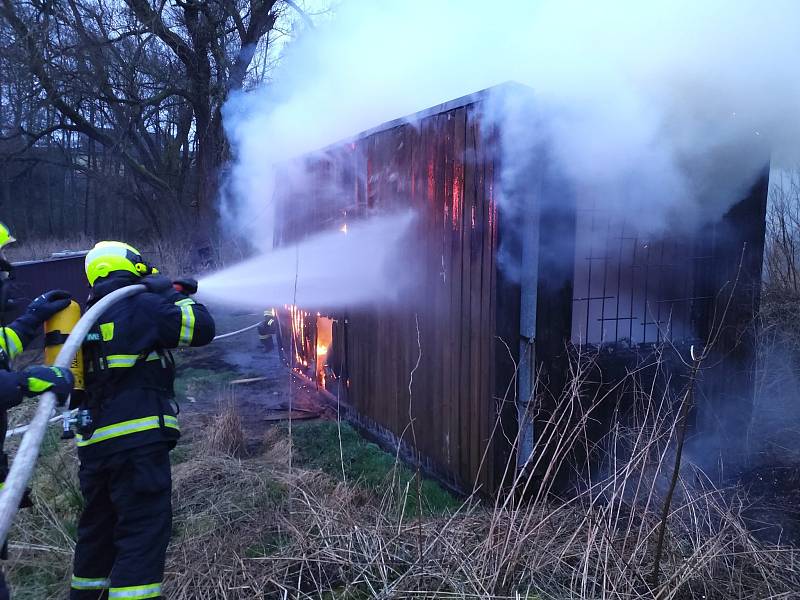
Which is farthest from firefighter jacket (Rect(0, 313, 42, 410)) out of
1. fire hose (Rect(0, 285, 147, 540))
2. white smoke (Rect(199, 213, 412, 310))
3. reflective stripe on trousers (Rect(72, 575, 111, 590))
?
white smoke (Rect(199, 213, 412, 310))

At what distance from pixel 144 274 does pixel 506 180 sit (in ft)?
8.24

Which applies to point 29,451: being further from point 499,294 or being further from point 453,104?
point 453,104

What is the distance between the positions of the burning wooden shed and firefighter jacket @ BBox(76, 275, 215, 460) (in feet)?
4.66

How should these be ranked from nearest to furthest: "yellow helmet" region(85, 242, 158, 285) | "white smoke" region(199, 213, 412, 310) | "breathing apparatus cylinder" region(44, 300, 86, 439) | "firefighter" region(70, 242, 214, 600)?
"firefighter" region(70, 242, 214, 600) → "breathing apparatus cylinder" region(44, 300, 86, 439) → "yellow helmet" region(85, 242, 158, 285) → "white smoke" region(199, 213, 412, 310)

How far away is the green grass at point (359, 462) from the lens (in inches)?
183

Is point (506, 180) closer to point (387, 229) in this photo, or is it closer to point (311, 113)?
point (387, 229)

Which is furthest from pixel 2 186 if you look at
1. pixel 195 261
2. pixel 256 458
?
pixel 256 458

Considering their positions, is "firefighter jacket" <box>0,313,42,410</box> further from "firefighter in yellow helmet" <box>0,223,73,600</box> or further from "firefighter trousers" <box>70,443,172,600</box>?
"firefighter trousers" <box>70,443,172,600</box>

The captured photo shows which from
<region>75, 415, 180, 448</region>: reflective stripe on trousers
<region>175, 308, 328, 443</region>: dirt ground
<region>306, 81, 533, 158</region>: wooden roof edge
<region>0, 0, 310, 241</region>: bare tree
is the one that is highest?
<region>0, 0, 310, 241</region>: bare tree

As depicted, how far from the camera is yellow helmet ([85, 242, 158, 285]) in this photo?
3258 millimetres

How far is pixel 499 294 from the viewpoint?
13.8ft

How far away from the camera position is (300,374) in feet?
28.4

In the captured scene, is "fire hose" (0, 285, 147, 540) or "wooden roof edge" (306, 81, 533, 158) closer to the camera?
"fire hose" (0, 285, 147, 540)

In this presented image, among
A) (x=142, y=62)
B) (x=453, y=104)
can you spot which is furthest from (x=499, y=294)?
(x=142, y=62)
